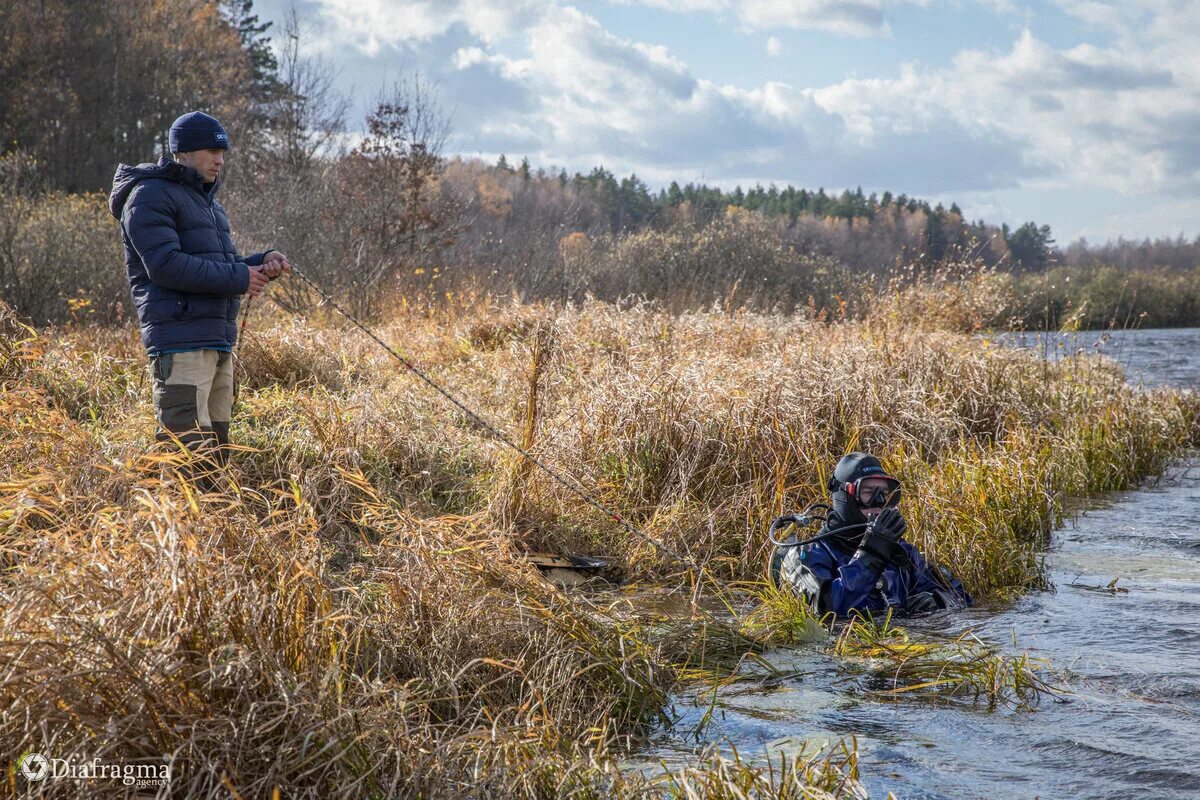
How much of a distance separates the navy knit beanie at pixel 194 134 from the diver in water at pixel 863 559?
3.43 m

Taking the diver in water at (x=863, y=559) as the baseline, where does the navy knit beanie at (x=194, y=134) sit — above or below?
above

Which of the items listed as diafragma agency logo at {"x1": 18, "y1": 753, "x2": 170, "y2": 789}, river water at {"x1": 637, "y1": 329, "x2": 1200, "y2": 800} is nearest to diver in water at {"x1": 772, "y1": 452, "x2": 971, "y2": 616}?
river water at {"x1": 637, "y1": 329, "x2": 1200, "y2": 800}

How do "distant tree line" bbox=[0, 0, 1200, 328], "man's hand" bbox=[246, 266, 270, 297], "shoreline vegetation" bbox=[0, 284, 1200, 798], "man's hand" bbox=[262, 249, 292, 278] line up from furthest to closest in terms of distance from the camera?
1. "distant tree line" bbox=[0, 0, 1200, 328]
2. "man's hand" bbox=[262, 249, 292, 278]
3. "man's hand" bbox=[246, 266, 270, 297]
4. "shoreline vegetation" bbox=[0, 284, 1200, 798]

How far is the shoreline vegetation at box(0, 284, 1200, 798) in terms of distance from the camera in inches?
106

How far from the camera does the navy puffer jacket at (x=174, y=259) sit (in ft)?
15.8

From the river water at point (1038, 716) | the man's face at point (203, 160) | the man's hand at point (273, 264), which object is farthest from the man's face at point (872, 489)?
the man's face at point (203, 160)

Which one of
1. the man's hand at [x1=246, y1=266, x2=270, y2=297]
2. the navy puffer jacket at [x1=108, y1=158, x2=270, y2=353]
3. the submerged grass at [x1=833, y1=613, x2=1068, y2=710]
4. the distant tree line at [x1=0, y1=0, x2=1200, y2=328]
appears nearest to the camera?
the submerged grass at [x1=833, y1=613, x2=1068, y2=710]

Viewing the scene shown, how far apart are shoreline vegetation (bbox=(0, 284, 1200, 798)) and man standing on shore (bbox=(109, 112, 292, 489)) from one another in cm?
42

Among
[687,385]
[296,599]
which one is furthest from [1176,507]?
[296,599]

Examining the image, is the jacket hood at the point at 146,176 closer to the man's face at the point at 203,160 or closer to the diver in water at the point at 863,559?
the man's face at the point at 203,160

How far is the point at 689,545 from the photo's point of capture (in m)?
6.18

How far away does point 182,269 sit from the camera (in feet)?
15.8

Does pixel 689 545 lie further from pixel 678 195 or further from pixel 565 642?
pixel 678 195

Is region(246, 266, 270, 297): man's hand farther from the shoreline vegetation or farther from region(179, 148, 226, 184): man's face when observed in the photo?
the shoreline vegetation
